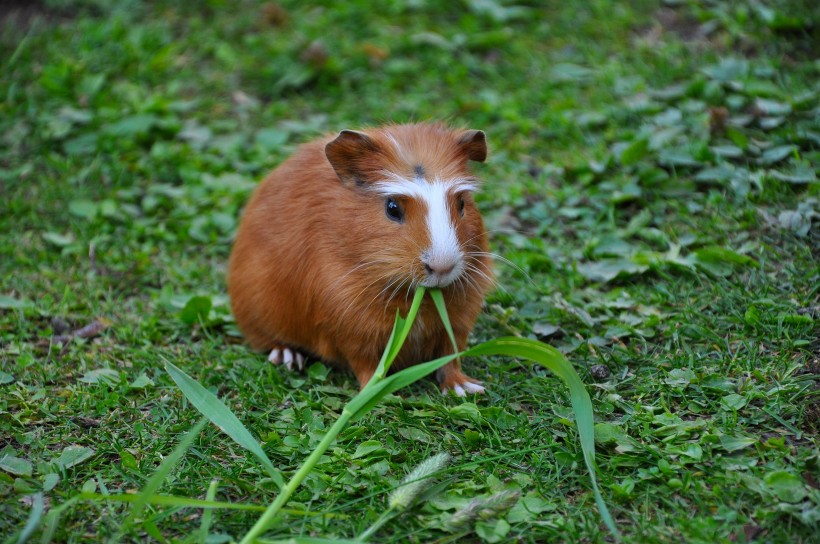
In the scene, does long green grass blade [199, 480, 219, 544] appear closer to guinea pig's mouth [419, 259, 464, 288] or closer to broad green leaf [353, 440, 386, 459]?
broad green leaf [353, 440, 386, 459]

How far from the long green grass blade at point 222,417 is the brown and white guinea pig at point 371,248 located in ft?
2.63

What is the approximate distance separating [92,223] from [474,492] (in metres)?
3.25

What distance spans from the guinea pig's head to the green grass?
2.03 feet

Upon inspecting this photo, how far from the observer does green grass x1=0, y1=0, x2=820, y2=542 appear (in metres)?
3.23

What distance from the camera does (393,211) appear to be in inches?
144

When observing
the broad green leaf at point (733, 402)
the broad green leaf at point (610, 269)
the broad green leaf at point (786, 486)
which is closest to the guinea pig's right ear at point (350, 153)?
the broad green leaf at point (610, 269)

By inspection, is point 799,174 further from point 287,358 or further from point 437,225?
point 287,358

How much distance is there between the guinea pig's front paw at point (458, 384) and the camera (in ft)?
12.8

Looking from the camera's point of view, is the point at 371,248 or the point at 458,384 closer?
the point at 371,248

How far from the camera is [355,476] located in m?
3.34

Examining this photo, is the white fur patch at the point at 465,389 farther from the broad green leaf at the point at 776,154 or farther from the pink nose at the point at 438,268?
the broad green leaf at the point at 776,154

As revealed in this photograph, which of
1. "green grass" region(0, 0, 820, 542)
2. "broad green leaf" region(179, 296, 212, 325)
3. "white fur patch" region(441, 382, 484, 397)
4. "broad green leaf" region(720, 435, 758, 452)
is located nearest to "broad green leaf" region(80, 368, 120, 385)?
"green grass" region(0, 0, 820, 542)

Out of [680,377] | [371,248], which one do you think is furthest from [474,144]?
[680,377]

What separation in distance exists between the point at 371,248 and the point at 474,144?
706mm
